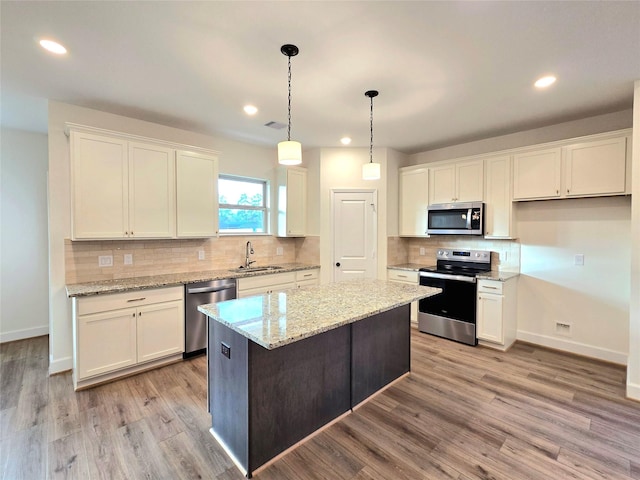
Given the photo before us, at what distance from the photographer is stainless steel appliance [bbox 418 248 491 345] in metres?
3.80

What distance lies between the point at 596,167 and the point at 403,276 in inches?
98.4

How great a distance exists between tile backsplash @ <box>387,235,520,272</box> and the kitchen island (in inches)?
79.9

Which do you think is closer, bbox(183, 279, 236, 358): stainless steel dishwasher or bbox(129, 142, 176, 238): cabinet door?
bbox(129, 142, 176, 238): cabinet door

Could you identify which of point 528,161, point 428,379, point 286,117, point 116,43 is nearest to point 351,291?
point 428,379

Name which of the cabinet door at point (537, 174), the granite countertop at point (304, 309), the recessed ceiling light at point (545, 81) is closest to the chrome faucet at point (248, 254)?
the granite countertop at point (304, 309)

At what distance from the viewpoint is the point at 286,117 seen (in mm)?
3490

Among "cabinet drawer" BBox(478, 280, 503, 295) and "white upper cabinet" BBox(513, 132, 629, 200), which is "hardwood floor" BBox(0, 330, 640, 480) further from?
"white upper cabinet" BBox(513, 132, 629, 200)

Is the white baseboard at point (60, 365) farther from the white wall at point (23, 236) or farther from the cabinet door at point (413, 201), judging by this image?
the cabinet door at point (413, 201)

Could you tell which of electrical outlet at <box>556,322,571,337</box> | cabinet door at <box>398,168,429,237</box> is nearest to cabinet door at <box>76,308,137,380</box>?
cabinet door at <box>398,168,429,237</box>

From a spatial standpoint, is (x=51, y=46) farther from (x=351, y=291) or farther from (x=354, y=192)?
(x=354, y=192)

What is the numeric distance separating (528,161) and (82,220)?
4.93m

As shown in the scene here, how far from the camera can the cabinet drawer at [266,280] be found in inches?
149

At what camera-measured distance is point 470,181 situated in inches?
161

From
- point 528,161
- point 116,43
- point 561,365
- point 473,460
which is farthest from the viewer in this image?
point 528,161
